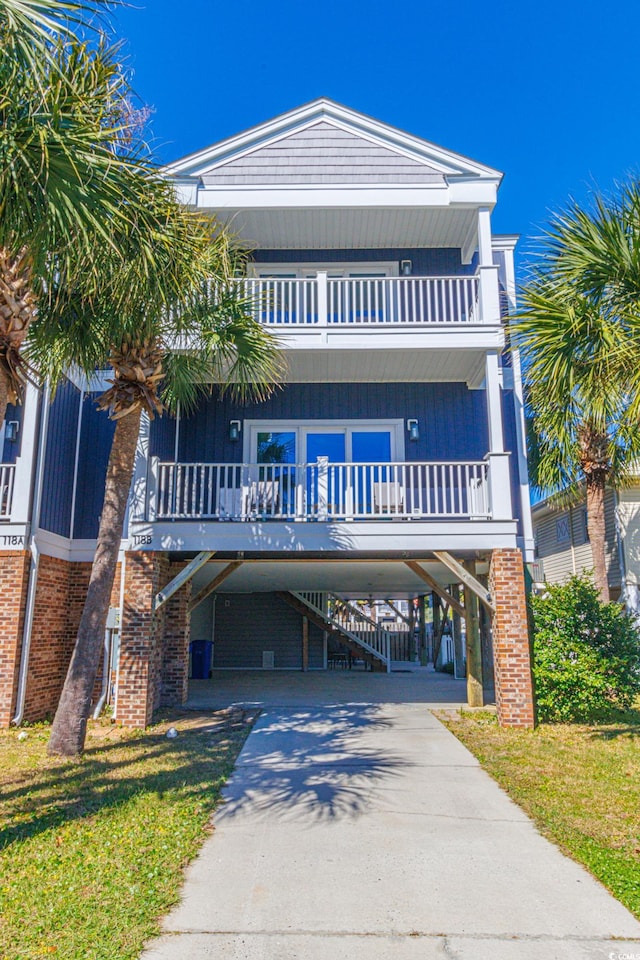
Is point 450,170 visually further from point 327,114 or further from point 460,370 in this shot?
point 460,370

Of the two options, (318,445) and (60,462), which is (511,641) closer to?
(318,445)

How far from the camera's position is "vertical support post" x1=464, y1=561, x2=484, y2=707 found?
1223 centimetres

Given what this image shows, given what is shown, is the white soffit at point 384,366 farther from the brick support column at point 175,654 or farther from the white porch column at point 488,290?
the brick support column at point 175,654

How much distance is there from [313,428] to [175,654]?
482cm

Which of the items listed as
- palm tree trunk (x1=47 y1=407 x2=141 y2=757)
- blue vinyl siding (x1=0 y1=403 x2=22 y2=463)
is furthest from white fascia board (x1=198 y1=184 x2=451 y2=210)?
palm tree trunk (x1=47 y1=407 x2=141 y2=757)

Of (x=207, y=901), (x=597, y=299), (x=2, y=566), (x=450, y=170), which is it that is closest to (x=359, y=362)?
(x=450, y=170)

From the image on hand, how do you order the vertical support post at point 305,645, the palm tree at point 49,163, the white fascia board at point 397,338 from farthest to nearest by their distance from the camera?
the vertical support post at point 305,645, the white fascia board at point 397,338, the palm tree at point 49,163

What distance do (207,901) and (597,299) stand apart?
632cm

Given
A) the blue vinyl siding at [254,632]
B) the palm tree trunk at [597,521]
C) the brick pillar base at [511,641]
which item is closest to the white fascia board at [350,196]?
the brick pillar base at [511,641]

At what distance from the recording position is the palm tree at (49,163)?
180 inches

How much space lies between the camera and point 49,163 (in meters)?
4.97

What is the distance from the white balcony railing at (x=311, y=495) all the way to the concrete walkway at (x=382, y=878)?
401 centimetres

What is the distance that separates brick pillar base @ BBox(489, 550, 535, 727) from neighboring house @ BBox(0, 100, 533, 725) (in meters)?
0.03

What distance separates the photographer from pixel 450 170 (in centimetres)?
1258
